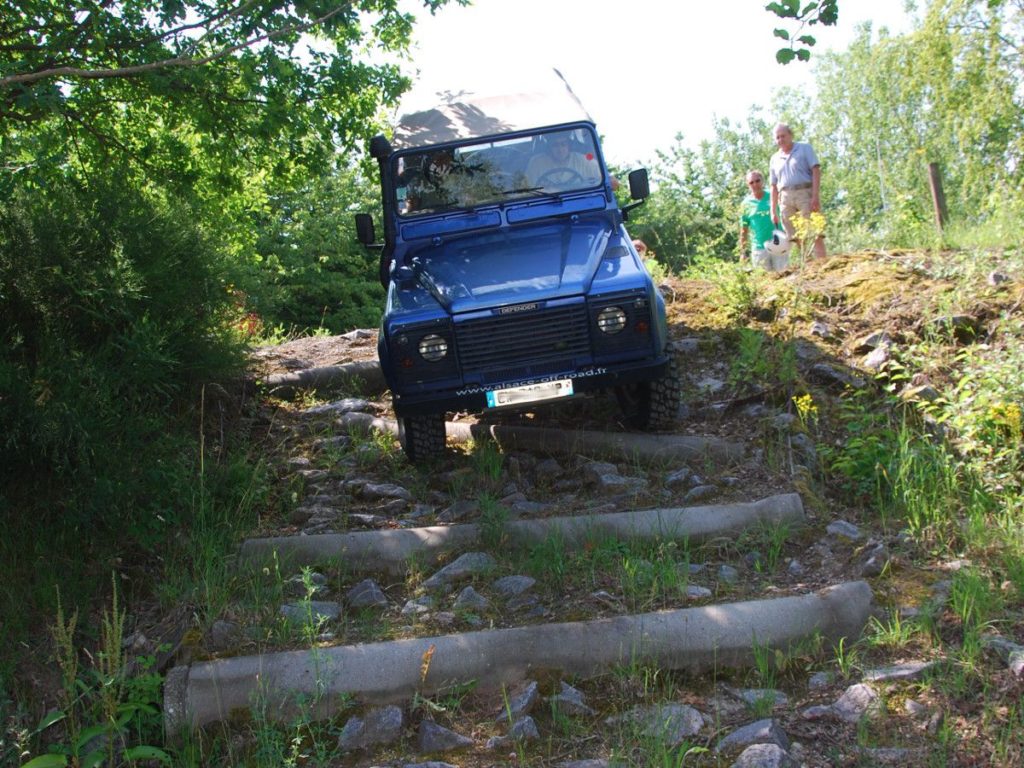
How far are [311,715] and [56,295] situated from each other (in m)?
3.23

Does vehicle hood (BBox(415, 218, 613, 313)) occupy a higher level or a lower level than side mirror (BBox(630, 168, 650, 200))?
lower

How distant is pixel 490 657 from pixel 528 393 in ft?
7.33

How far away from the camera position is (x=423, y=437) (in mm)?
6926

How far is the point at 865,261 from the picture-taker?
9180 mm

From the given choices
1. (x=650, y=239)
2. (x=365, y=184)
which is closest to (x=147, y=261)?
(x=365, y=184)

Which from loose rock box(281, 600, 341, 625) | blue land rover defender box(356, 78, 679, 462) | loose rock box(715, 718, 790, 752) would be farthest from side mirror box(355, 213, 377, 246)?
loose rock box(715, 718, 790, 752)

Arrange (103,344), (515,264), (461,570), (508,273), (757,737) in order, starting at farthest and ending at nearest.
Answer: (515,264)
(508,273)
(103,344)
(461,570)
(757,737)

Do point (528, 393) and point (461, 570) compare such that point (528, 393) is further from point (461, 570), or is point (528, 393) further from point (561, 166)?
point (561, 166)

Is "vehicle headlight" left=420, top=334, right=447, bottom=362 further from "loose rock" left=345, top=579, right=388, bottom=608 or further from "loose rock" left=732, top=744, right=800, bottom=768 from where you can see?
"loose rock" left=732, top=744, right=800, bottom=768

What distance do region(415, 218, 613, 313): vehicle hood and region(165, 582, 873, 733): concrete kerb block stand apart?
243 centimetres

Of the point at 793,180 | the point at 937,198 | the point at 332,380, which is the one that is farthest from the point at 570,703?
the point at 937,198

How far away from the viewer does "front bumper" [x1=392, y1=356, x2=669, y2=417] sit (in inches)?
250

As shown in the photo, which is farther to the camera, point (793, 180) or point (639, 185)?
point (793, 180)

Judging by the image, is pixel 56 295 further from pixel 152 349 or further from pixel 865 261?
pixel 865 261
